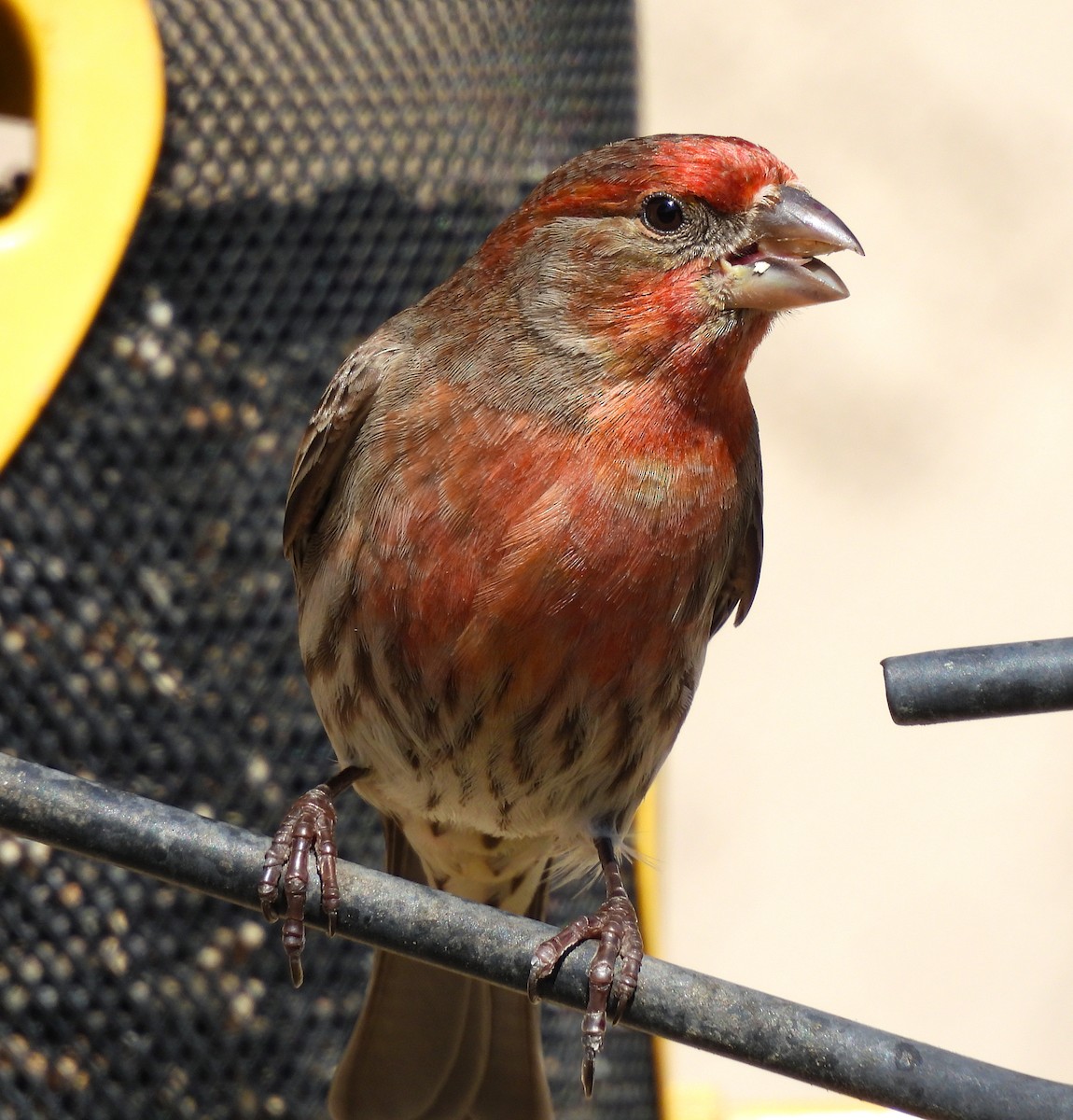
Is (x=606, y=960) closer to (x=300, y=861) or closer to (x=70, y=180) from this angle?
(x=300, y=861)

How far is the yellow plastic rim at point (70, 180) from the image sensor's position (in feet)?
11.5

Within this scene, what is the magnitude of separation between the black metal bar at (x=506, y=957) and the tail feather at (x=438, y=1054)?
49.0 inches

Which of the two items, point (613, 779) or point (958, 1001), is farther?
point (958, 1001)

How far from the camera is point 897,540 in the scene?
28.4 feet

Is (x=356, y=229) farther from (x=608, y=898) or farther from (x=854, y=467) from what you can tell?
(x=854, y=467)

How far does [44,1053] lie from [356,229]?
1.76 meters

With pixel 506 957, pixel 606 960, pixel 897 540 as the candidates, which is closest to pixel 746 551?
pixel 606 960

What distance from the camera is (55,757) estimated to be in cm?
370

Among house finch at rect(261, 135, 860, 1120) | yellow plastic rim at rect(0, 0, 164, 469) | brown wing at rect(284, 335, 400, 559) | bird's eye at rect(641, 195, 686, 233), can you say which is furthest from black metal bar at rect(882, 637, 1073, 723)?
yellow plastic rim at rect(0, 0, 164, 469)

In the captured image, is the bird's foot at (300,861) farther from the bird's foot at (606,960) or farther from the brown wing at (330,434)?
the brown wing at (330,434)

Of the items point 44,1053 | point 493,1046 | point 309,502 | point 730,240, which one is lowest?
point 44,1053

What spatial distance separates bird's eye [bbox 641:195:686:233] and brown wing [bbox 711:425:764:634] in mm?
448

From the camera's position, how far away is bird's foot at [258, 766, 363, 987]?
2773 millimetres

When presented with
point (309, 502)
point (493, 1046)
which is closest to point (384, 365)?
point (309, 502)
